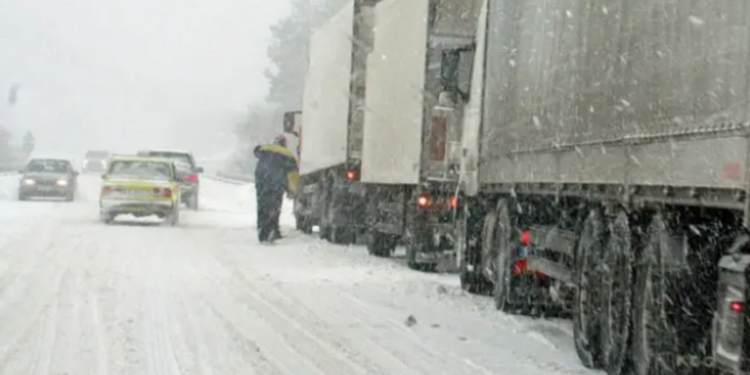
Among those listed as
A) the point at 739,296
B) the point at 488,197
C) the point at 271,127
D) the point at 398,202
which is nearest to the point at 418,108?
the point at 398,202

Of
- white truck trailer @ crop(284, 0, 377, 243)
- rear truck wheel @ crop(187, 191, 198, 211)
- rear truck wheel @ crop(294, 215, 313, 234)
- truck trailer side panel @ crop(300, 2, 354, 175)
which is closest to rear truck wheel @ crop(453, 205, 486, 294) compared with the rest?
white truck trailer @ crop(284, 0, 377, 243)

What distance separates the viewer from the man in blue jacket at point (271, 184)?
2419 centimetres

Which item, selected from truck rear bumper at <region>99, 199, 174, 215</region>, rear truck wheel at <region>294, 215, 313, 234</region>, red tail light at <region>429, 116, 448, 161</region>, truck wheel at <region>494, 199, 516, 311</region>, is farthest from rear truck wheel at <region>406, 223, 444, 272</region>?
truck rear bumper at <region>99, 199, 174, 215</region>

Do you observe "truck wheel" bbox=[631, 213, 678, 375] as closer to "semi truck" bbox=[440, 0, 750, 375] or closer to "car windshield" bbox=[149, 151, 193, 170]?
"semi truck" bbox=[440, 0, 750, 375]

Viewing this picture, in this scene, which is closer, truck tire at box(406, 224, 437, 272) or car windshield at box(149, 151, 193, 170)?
truck tire at box(406, 224, 437, 272)

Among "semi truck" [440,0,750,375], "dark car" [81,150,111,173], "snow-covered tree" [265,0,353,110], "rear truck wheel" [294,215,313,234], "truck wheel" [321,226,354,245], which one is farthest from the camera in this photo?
"dark car" [81,150,111,173]

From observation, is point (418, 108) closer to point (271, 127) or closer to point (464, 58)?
point (464, 58)

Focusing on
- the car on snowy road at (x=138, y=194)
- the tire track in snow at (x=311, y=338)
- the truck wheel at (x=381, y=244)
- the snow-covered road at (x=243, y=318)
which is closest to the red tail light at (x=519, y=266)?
the snow-covered road at (x=243, y=318)

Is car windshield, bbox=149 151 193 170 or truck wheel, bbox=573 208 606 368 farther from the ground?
car windshield, bbox=149 151 193 170

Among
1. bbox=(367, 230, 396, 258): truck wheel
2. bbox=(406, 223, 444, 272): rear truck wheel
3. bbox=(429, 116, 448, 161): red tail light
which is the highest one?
bbox=(429, 116, 448, 161): red tail light

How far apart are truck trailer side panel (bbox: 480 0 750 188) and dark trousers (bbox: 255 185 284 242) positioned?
409 inches

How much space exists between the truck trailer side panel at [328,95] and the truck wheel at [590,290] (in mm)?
13651

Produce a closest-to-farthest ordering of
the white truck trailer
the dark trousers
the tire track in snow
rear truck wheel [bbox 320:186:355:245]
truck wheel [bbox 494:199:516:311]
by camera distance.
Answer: the tire track in snow, truck wheel [bbox 494:199:516:311], the white truck trailer, the dark trousers, rear truck wheel [bbox 320:186:355:245]

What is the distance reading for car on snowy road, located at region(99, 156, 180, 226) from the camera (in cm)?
2872
